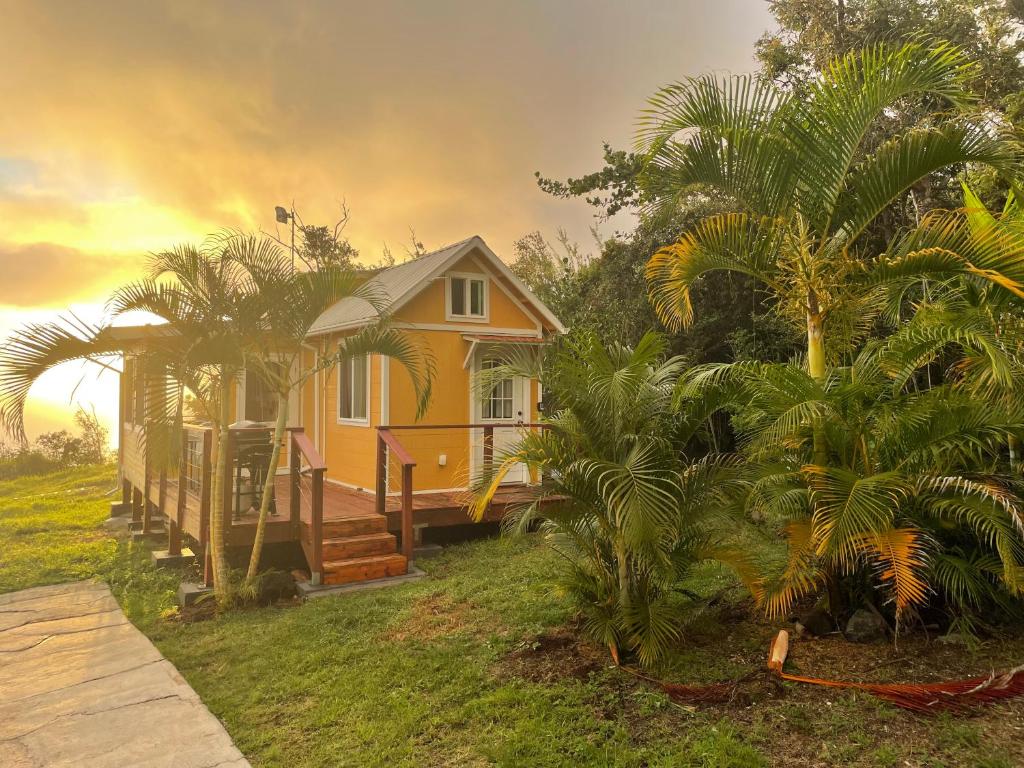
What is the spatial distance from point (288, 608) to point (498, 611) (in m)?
2.10

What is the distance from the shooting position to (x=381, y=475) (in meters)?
8.05

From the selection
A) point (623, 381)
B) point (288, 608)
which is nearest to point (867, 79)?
point (623, 381)

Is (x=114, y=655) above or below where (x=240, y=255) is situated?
below

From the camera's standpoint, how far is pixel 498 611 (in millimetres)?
5340

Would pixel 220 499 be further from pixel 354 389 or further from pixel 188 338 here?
pixel 354 389

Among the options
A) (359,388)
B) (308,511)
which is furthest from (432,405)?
(308,511)

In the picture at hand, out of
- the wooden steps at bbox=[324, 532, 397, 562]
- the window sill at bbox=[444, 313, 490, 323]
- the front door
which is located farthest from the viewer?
the front door

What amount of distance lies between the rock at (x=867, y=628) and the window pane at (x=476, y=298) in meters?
7.40

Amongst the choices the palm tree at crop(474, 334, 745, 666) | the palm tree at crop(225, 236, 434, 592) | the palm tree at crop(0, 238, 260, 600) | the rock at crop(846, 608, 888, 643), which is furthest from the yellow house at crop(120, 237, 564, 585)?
the rock at crop(846, 608, 888, 643)

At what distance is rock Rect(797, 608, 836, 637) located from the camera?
4.26m

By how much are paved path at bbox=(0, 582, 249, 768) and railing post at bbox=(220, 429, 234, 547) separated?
1.16 m

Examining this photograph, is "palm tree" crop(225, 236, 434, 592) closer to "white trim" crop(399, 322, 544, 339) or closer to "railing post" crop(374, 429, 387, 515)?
"railing post" crop(374, 429, 387, 515)

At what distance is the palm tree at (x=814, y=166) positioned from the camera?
4.09m

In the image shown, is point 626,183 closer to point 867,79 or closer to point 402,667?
point 867,79
